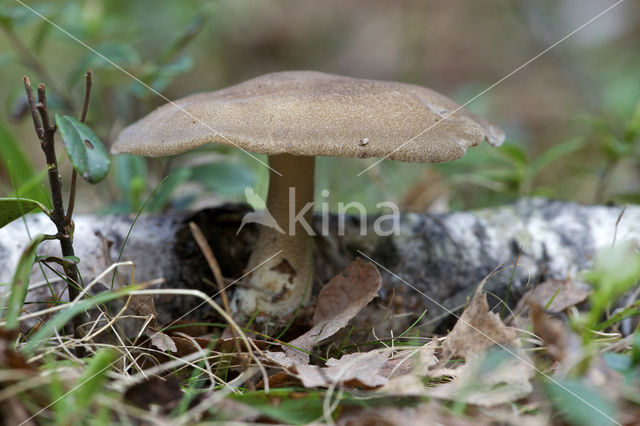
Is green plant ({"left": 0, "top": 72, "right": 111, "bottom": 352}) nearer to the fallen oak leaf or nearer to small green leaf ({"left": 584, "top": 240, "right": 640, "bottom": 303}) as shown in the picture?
the fallen oak leaf

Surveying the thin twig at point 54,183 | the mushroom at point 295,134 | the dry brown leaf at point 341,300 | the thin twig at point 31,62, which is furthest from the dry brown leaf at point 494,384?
the thin twig at point 31,62

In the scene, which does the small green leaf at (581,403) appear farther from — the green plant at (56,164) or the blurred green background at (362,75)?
the blurred green background at (362,75)

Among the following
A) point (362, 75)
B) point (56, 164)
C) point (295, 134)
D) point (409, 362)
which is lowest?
point (409, 362)

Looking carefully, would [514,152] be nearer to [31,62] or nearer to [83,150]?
[83,150]

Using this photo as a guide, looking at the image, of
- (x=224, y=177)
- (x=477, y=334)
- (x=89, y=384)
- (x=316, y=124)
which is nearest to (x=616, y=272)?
(x=477, y=334)

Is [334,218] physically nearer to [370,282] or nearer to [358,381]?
[370,282]

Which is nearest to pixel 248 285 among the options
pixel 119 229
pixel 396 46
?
pixel 119 229

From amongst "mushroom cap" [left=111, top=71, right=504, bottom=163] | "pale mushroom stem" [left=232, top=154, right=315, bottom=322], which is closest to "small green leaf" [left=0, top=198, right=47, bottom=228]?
"mushroom cap" [left=111, top=71, right=504, bottom=163]
